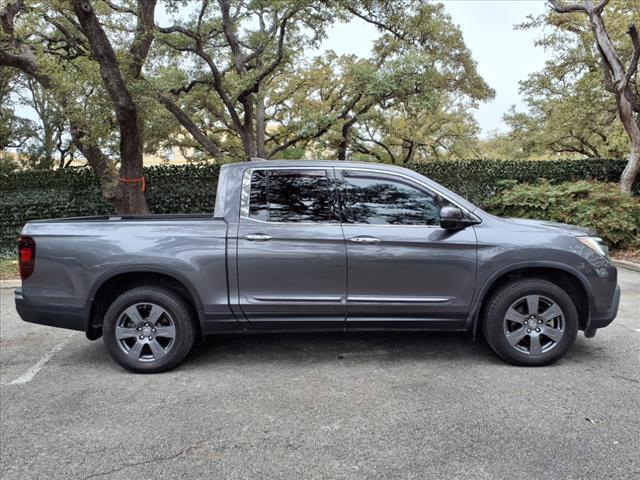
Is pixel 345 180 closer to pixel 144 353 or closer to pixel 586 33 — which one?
pixel 144 353

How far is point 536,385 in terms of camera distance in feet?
11.9

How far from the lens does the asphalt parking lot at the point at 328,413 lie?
2.68 meters

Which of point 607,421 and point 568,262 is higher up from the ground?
point 568,262

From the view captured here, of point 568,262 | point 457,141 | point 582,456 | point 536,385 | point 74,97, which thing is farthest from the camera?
point 457,141

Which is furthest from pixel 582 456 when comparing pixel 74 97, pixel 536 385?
pixel 74 97

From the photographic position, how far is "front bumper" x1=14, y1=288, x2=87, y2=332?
3.94 m

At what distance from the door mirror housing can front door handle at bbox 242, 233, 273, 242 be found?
4.76ft

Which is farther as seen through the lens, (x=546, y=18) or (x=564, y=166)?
(x=546, y=18)

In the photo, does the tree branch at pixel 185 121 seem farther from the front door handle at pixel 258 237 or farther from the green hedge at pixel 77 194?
the front door handle at pixel 258 237

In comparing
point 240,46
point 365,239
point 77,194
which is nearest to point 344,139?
point 240,46

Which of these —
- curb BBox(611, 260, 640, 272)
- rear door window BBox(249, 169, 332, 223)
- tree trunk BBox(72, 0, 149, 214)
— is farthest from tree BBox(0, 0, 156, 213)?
curb BBox(611, 260, 640, 272)

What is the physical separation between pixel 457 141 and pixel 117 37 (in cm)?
1762

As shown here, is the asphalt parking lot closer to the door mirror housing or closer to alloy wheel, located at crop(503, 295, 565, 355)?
alloy wheel, located at crop(503, 295, 565, 355)

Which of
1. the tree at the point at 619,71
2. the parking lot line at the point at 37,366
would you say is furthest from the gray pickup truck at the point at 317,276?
the tree at the point at 619,71
